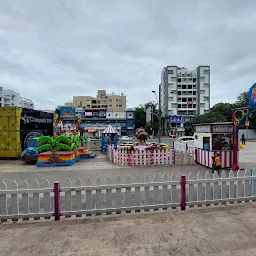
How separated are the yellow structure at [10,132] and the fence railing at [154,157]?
351 inches

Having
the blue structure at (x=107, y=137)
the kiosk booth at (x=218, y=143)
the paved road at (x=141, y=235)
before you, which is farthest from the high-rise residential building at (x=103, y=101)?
the paved road at (x=141, y=235)

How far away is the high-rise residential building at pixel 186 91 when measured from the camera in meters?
66.7

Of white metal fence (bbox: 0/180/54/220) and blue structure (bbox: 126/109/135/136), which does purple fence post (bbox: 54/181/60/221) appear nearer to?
white metal fence (bbox: 0/180/54/220)

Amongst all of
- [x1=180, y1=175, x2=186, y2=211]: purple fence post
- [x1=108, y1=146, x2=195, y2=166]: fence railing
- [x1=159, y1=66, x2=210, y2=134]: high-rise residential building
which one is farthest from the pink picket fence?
[x1=159, y1=66, x2=210, y2=134]: high-rise residential building

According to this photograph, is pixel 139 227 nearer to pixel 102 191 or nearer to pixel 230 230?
pixel 102 191

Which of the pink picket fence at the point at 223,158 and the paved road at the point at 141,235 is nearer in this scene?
the paved road at the point at 141,235

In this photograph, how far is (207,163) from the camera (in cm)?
1130

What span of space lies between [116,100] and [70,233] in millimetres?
91000

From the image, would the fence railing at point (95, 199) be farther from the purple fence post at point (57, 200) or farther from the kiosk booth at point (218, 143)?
the kiosk booth at point (218, 143)

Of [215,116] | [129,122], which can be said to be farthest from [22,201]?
[129,122]

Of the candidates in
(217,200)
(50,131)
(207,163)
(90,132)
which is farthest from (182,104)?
(217,200)

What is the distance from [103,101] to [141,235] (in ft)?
309

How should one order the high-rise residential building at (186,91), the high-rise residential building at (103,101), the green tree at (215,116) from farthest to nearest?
the high-rise residential building at (103,101) < the high-rise residential building at (186,91) < the green tree at (215,116)

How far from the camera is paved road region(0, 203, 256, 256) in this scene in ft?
11.7
